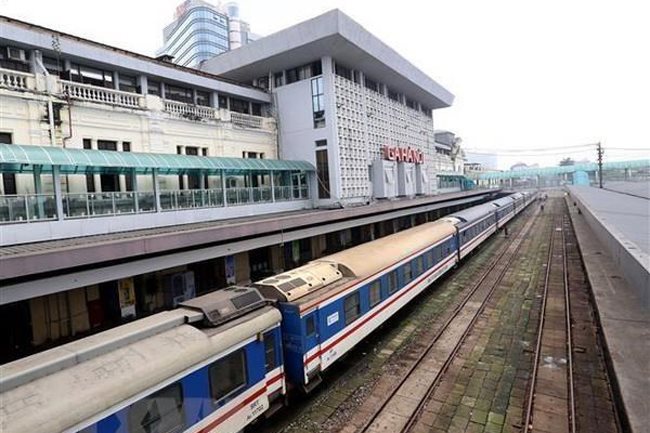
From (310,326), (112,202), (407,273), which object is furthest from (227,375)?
(112,202)

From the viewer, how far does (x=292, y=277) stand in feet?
30.6

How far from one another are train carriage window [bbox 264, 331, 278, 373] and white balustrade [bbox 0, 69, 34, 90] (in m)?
14.5

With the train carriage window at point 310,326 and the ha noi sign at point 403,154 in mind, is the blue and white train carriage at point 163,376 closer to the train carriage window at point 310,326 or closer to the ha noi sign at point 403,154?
the train carriage window at point 310,326

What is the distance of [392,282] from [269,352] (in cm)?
597

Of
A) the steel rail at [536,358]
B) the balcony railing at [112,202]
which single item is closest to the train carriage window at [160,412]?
the steel rail at [536,358]

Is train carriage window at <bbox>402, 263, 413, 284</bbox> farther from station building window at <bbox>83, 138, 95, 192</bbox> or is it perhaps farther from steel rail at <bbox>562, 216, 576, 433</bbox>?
station building window at <bbox>83, 138, 95, 192</bbox>

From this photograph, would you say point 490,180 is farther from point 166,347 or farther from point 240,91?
point 166,347

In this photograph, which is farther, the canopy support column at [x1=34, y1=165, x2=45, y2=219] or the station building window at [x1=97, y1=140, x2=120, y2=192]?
the station building window at [x1=97, y1=140, x2=120, y2=192]

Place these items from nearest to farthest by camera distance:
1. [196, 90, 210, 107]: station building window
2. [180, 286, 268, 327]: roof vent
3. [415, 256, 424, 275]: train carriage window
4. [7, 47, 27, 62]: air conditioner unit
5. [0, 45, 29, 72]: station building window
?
1. [180, 286, 268, 327]: roof vent
2. [415, 256, 424, 275]: train carriage window
3. [0, 45, 29, 72]: station building window
4. [7, 47, 27, 62]: air conditioner unit
5. [196, 90, 210, 107]: station building window

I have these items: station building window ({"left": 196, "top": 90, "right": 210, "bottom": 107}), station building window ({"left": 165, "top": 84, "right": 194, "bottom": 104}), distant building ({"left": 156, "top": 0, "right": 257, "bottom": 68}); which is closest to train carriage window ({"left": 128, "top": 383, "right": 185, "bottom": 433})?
station building window ({"left": 165, "top": 84, "right": 194, "bottom": 104})

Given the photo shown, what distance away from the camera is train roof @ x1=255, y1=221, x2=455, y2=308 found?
8766mm

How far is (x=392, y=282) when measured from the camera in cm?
1255

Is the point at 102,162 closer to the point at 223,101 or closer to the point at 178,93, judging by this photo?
the point at 178,93

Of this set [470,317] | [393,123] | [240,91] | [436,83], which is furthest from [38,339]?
[436,83]
